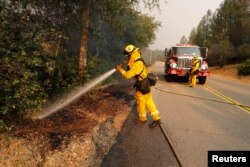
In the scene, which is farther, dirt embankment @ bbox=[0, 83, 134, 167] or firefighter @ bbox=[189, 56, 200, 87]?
firefighter @ bbox=[189, 56, 200, 87]

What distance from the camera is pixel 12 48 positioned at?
7953 millimetres

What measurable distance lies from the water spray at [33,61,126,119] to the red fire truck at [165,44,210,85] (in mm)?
9759

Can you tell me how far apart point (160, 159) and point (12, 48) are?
4.30 metres

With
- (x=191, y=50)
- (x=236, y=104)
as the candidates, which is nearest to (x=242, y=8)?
(x=191, y=50)

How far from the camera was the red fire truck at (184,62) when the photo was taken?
798 inches

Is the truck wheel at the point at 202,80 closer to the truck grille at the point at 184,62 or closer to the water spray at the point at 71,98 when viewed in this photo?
the truck grille at the point at 184,62

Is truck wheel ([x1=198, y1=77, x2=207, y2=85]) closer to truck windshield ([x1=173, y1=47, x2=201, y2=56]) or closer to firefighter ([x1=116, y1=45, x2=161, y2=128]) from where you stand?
truck windshield ([x1=173, y1=47, x2=201, y2=56])

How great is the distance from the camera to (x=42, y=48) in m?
9.19

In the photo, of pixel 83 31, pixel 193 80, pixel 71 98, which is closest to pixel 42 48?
pixel 71 98

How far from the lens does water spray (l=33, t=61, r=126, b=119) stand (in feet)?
31.7

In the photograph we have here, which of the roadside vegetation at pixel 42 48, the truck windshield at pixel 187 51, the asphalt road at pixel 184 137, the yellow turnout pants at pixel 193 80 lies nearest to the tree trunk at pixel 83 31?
the roadside vegetation at pixel 42 48

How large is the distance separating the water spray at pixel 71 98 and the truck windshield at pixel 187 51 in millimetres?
10919

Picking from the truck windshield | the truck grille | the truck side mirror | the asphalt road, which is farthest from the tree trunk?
the truck side mirror

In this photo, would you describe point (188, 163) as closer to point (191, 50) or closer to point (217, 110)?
point (217, 110)
